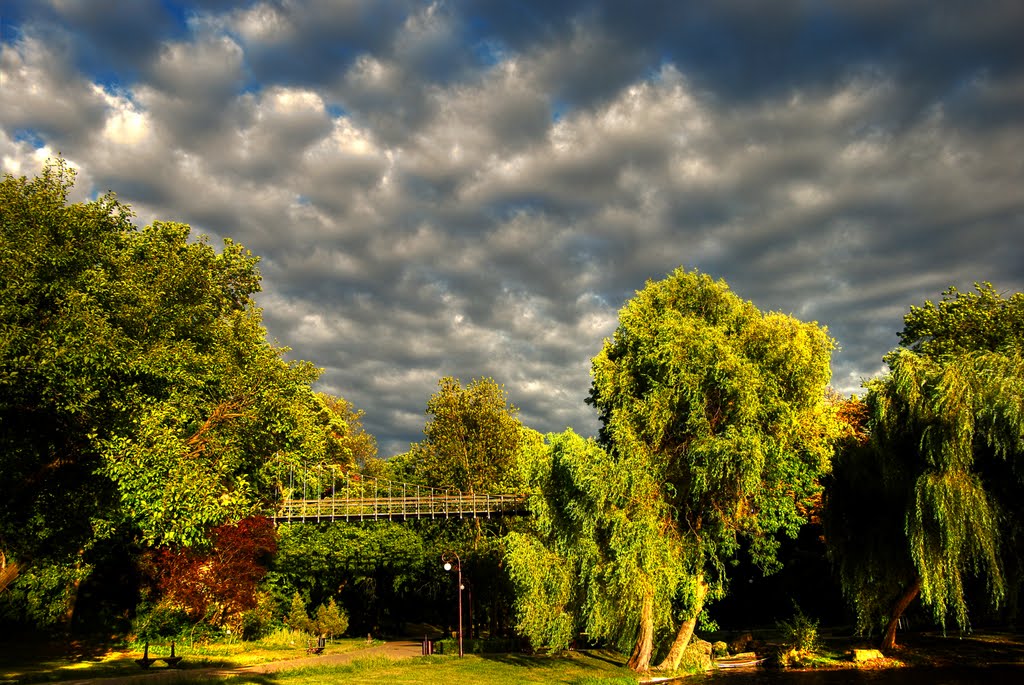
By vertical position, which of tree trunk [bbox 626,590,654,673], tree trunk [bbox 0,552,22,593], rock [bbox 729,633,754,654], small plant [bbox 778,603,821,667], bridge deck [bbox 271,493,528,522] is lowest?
rock [bbox 729,633,754,654]

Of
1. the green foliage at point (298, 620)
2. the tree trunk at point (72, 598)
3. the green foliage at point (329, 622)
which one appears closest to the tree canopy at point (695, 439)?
the green foliage at point (329, 622)

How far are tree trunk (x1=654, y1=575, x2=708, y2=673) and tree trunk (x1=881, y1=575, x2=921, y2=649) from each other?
28.8 ft

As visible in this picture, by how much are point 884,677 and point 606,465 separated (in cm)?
1354

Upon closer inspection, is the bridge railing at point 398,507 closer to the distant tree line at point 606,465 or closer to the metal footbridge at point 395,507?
the metal footbridge at point 395,507

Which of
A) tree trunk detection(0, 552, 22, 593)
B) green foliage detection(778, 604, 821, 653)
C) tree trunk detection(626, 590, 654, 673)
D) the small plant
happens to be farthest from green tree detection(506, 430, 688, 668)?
tree trunk detection(0, 552, 22, 593)

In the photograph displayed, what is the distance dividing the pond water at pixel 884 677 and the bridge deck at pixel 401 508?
1640 cm

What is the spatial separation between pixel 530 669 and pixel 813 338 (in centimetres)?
1760

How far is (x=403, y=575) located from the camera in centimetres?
4878

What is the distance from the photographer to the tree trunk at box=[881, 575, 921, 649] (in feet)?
99.0

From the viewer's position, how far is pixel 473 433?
165ft

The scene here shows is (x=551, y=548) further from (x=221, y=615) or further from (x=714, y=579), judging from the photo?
(x=221, y=615)

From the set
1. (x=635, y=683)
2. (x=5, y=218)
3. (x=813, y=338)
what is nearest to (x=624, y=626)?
(x=635, y=683)

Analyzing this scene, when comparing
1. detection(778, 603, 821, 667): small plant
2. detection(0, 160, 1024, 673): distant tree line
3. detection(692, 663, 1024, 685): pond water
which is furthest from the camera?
detection(778, 603, 821, 667): small plant

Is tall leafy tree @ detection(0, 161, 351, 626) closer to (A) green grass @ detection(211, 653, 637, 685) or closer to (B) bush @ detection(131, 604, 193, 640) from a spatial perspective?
(A) green grass @ detection(211, 653, 637, 685)
